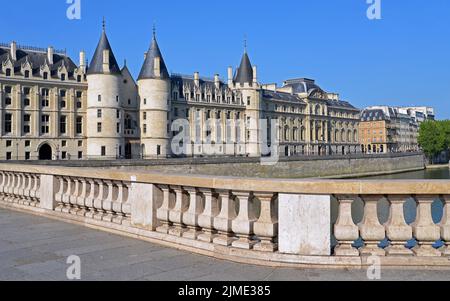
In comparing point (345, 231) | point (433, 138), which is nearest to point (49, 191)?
point (345, 231)

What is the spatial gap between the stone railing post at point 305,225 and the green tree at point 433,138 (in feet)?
366

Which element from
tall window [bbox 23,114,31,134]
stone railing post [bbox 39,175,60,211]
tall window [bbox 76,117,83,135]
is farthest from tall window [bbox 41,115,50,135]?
stone railing post [bbox 39,175,60,211]

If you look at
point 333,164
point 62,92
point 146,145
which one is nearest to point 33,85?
point 62,92

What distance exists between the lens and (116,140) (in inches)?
2589

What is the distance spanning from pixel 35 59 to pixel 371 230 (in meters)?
68.2

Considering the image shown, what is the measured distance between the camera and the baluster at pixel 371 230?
4.48 metres

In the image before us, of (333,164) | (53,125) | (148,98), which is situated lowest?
(333,164)

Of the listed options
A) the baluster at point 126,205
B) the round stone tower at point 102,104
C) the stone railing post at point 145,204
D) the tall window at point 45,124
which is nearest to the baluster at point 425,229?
the stone railing post at point 145,204

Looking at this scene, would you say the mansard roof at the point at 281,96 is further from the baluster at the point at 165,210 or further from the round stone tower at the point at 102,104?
the baluster at the point at 165,210

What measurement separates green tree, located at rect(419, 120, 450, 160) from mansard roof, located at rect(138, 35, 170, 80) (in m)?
66.3

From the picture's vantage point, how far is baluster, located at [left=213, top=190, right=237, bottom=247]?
4.94 metres

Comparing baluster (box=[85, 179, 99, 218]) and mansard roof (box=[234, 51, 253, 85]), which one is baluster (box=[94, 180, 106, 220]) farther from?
mansard roof (box=[234, 51, 253, 85])
